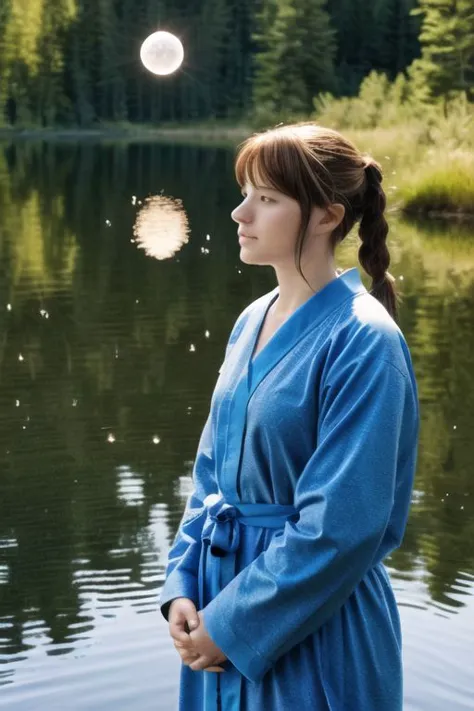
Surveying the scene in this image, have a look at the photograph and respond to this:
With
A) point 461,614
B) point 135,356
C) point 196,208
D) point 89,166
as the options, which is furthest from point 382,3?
point 461,614

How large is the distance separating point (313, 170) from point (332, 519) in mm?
496

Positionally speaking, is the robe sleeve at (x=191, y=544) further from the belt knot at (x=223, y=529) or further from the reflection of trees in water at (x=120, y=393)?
the reflection of trees in water at (x=120, y=393)

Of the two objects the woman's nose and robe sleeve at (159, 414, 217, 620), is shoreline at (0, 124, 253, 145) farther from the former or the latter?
the woman's nose

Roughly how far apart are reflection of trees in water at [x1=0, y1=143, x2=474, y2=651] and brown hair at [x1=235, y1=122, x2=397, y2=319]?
2550 millimetres

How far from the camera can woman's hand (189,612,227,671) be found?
1916 millimetres

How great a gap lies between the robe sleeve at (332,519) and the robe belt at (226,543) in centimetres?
8

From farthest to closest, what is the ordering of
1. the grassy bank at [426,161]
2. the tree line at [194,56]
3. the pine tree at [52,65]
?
the pine tree at [52,65] → the tree line at [194,56] → the grassy bank at [426,161]

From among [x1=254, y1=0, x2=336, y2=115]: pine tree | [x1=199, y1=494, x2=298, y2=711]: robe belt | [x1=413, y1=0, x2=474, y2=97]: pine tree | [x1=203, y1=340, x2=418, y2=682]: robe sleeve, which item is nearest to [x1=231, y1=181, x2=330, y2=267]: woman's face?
[x1=203, y1=340, x2=418, y2=682]: robe sleeve

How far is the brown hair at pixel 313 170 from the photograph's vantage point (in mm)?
1926

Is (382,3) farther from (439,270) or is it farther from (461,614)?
(461,614)

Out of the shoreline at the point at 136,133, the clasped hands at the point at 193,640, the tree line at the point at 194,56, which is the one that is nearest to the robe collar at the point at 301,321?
the clasped hands at the point at 193,640

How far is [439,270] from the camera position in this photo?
43.7ft

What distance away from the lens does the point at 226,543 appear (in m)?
1.98

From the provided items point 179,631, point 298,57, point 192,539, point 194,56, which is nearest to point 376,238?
point 192,539
